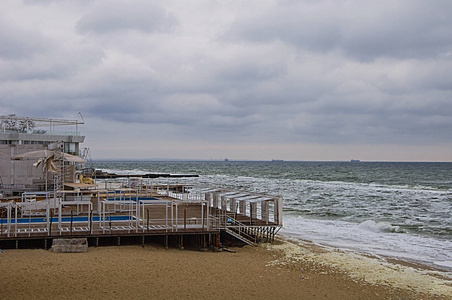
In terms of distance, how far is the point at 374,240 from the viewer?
67.8 ft

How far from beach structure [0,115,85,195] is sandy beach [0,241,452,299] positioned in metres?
9.39

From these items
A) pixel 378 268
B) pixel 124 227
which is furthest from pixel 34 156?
pixel 378 268

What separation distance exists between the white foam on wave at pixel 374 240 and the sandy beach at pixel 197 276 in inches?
89.8

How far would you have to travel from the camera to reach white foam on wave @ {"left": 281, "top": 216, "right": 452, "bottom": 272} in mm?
17375

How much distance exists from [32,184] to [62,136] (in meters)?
12.7

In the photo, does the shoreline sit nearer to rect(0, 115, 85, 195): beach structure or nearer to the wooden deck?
the wooden deck

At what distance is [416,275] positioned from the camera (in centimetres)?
1421

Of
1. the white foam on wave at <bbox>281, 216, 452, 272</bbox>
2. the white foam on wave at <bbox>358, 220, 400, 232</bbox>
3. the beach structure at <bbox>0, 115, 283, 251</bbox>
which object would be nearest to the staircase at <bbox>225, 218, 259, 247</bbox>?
the beach structure at <bbox>0, 115, 283, 251</bbox>

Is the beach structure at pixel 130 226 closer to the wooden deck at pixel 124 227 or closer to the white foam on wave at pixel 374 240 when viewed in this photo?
the wooden deck at pixel 124 227

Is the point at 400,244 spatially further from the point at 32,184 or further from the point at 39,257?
the point at 32,184

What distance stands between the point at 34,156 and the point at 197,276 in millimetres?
13743

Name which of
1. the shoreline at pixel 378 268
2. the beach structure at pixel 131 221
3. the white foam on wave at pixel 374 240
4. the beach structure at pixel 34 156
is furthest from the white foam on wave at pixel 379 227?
the beach structure at pixel 34 156

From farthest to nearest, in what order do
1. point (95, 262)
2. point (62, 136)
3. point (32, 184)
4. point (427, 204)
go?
point (62, 136) < point (427, 204) < point (32, 184) < point (95, 262)

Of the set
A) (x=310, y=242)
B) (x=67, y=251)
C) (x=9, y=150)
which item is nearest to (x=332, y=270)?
(x=310, y=242)
